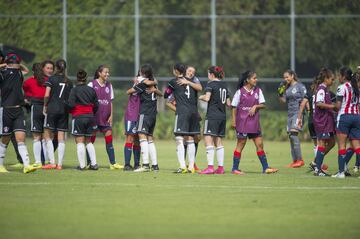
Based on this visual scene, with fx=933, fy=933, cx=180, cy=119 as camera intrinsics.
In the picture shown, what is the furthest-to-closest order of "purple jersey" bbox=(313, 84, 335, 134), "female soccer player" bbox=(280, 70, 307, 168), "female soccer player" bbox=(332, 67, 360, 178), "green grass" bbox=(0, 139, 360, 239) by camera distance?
"female soccer player" bbox=(280, 70, 307, 168) < "purple jersey" bbox=(313, 84, 335, 134) < "female soccer player" bbox=(332, 67, 360, 178) < "green grass" bbox=(0, 139, 360, 239)

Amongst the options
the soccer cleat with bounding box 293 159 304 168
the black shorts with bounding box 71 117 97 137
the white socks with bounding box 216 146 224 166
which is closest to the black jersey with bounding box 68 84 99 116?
the black shorts with bounding box 71 117 97 137

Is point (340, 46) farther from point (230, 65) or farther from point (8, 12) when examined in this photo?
point (8, 12)

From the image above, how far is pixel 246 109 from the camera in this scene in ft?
59.0

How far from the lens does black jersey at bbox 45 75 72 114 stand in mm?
19000

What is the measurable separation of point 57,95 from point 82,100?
0.77 metres

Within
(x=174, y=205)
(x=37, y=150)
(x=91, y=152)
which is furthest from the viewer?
(x=37, y=150)

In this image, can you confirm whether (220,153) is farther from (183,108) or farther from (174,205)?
(174,205)

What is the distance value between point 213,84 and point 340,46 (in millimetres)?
18292

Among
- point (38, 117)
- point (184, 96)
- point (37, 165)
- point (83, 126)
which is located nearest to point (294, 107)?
point (184, 96)

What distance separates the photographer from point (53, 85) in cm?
1900

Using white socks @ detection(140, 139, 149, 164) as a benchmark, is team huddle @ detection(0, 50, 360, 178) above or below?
above

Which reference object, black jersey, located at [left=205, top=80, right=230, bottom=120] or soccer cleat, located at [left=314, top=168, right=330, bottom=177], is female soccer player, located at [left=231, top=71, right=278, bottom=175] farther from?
soccer cleat, located at [left=314, top=168, right=330, bottom=177]

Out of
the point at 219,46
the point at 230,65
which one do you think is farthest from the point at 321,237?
the point at 219,46

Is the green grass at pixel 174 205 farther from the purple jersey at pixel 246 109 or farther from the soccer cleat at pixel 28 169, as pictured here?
the purple jersey at pixel 246 109
